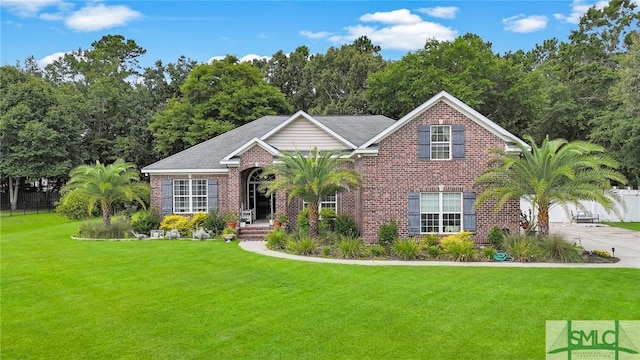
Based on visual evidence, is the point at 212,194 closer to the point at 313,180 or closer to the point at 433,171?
the point at 313,180

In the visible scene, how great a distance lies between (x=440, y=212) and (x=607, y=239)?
28.5ft

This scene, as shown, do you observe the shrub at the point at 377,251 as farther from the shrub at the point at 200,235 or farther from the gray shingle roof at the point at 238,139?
the shrub at the point at 200,235

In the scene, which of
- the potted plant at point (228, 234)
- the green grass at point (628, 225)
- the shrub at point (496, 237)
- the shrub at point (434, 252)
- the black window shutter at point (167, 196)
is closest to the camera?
the shrub at point (434, 252)

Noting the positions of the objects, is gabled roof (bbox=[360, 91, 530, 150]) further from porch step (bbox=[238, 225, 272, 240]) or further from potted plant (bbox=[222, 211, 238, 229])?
potted plant (bbox=[222, 211, 238, 229])

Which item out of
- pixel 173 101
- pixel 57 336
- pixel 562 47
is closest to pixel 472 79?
pixel 562 47

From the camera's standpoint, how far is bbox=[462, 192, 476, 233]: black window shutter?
18031mm

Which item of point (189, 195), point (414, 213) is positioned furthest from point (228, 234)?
point (414, 213)

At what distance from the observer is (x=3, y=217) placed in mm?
35812

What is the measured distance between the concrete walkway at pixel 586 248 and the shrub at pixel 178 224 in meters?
3.59

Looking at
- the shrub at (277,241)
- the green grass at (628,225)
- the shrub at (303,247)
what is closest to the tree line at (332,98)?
the green grass at (628,225)

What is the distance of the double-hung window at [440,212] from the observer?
18.2 metres

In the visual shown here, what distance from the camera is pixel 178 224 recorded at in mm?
22156

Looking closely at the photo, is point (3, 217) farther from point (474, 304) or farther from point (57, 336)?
point (474, 304)

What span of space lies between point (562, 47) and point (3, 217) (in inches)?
1959
